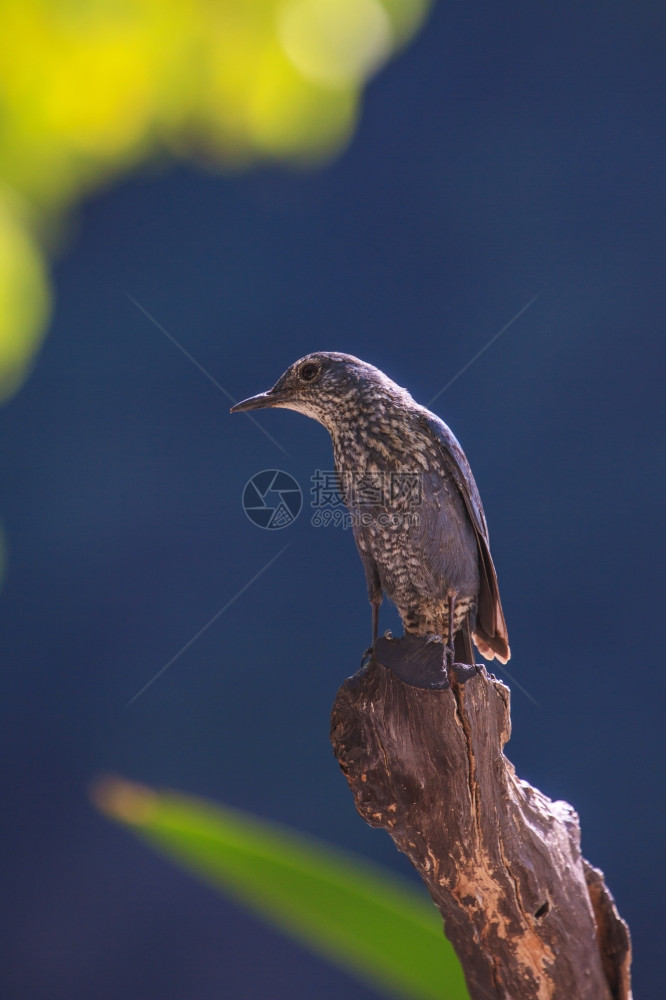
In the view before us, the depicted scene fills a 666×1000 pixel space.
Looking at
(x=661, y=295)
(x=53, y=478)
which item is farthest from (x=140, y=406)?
(x=661, y=295)

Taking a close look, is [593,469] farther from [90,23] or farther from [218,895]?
[90,23]

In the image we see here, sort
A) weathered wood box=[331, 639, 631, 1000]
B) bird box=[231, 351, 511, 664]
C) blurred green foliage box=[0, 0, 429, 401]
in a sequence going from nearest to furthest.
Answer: blurred green foliage box=[0, 0, 429, 401]
weathered wood box=[331, 639, 631, 1000]
bird box=[231, 351, 511, 664]

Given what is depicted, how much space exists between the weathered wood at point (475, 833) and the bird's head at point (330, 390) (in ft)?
A: 2.41

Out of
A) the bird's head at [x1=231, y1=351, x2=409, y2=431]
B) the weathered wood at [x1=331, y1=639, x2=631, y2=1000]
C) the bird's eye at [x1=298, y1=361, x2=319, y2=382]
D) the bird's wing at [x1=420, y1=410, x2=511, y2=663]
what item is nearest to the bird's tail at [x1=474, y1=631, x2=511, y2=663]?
the bird's wing at [x1=420, y1=410, x2=511, y2=663]

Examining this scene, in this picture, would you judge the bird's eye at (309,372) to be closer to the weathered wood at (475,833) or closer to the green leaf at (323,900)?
the weathered wood at (475,833)

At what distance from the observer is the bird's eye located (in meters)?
2.44

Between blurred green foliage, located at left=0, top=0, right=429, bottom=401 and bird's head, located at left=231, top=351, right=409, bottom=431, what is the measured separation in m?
0.83

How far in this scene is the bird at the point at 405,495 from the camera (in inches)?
91.1

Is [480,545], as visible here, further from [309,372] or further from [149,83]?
[149,83]

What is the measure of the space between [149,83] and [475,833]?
1.70 meters

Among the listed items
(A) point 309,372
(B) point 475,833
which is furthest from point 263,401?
(B) point 475,833

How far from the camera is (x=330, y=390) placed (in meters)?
2.41

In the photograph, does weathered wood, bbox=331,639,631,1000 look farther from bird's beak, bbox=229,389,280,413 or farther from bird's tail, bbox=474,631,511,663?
bird's beak, bbox=229,389,280,413

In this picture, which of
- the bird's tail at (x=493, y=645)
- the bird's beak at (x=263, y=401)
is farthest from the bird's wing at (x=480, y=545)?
the bird's beak at (x=263, y=401)
